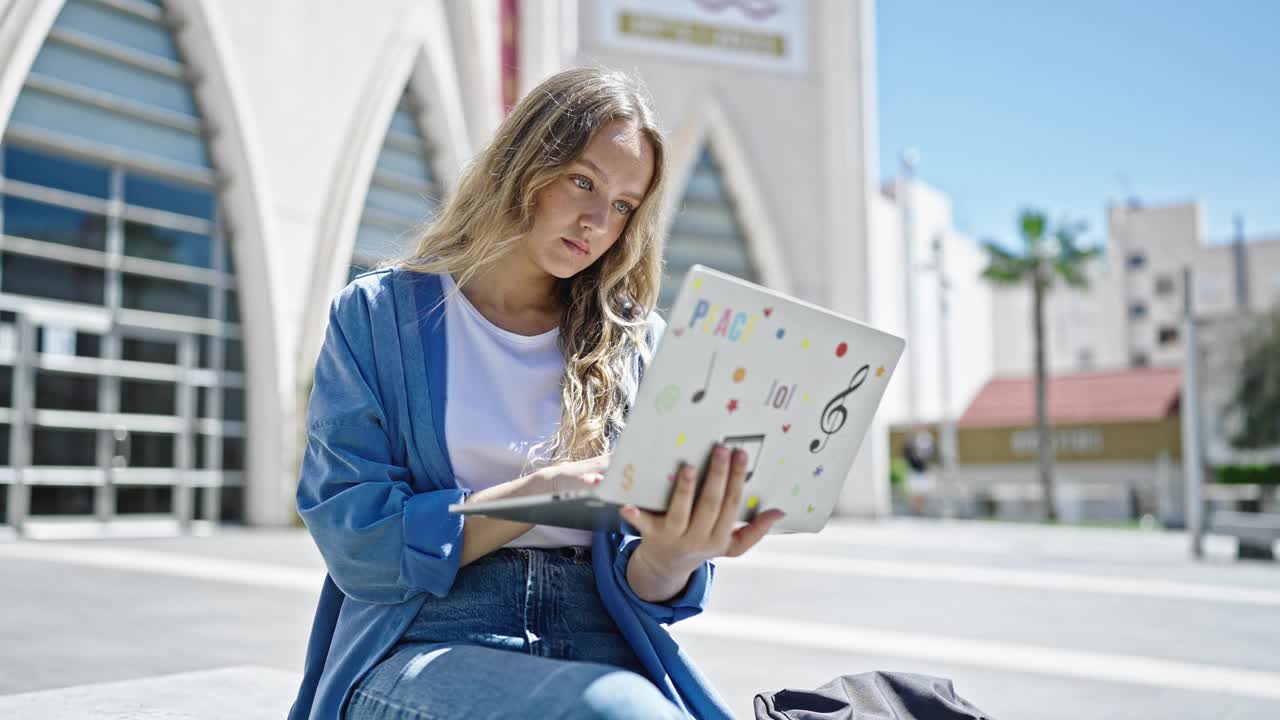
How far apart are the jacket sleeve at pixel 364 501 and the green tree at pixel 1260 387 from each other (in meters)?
42.0

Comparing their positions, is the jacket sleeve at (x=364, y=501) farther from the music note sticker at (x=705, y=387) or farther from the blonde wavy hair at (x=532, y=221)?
the music note sticker at (x=705, y=387)

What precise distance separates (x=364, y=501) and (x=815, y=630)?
223 inches

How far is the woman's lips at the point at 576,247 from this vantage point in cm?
226

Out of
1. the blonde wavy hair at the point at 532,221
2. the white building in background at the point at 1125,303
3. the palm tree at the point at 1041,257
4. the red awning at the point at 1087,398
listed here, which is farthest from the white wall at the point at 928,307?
the blonde wavy hair at the point at 532,221

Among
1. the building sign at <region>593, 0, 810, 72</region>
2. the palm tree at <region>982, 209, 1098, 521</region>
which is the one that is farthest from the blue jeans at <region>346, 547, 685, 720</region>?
the palm tree at <region>982, 209, 1098, 521</region>

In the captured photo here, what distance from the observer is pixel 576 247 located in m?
2.26

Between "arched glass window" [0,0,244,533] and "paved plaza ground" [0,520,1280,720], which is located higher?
"arched glass window" [0,0,244,533]

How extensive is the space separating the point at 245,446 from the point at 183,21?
666 centimetres

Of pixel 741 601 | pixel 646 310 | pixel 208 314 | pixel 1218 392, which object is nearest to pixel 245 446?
pixel 208 314

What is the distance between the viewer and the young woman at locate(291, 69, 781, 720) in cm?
191

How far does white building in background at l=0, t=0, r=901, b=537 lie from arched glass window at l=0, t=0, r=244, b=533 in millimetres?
31

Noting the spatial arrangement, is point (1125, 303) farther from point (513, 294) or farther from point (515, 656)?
point (515, 656)

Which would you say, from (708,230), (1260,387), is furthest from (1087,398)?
(708,230)

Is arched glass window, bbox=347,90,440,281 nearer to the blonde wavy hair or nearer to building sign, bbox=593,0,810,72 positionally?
building sign, bbox=593,0,810,72
